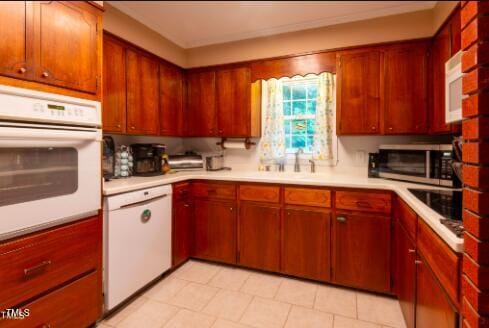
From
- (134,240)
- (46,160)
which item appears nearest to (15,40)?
(46,160)

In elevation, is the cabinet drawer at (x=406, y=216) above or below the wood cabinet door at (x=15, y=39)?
below

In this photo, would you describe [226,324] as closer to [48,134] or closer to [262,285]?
[262,285]

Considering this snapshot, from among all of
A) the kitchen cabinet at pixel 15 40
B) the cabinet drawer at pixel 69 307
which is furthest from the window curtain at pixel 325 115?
the kitchen cabinet at pixel 15 40

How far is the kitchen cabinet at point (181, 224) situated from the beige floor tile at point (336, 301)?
4.26 ft

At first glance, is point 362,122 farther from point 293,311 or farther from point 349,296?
point 293,311

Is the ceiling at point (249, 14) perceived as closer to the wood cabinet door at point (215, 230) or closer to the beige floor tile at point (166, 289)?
the wood cabinet door at point (215, 230)

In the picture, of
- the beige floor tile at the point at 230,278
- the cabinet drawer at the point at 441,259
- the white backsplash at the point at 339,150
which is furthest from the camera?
the white backsplash at the point at 339,150

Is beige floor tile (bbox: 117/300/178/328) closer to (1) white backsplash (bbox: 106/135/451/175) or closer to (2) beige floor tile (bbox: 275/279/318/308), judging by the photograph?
(2) beige floor tile (bbox: 275/279/318/308)

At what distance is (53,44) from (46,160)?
2.11ft

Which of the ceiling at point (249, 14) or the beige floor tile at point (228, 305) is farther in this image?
the ceiling at point (249, 14)

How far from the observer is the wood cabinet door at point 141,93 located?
2.43m

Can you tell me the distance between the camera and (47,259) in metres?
1.44

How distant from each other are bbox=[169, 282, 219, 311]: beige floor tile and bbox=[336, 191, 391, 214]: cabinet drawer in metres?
1.28

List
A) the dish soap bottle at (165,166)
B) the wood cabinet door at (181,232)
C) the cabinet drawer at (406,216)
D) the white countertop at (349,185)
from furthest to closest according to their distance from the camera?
the dish soap bottle at (165,166)
the wood cabinet door at (181,232)
the cabinet drawer at (406,216)
the white countertop at (349,185)
